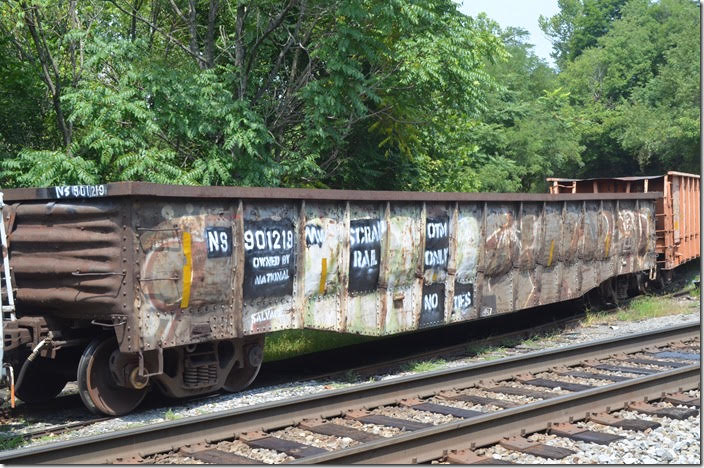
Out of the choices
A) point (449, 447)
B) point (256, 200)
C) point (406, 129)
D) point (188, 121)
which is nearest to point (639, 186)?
point (406, 129)

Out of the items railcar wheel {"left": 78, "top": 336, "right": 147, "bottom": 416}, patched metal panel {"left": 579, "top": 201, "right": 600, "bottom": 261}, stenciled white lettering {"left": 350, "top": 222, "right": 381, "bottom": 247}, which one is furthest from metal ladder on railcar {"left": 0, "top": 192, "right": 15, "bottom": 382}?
patched metal panel {"left": 579, "top": 201, "right": 600, "bottom": 261}

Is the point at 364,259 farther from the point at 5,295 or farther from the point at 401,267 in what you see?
the point at 5,295

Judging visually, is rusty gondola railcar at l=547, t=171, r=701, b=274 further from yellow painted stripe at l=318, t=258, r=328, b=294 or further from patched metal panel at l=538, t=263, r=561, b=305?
yellow painted stripe at l=318, t=258, r=328, b=294

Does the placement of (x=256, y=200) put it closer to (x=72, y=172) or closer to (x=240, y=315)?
(x=240, y=315)

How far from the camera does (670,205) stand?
763 inches

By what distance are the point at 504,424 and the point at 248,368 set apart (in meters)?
3.80

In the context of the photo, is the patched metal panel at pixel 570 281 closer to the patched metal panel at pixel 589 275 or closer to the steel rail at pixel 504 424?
the patched metal panel at pixel 589 275

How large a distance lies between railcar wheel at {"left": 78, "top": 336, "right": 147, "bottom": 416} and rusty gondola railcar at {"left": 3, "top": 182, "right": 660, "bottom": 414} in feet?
0.06

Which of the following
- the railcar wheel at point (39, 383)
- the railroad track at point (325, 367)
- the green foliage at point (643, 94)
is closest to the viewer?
the railroad track at point (325, 367)

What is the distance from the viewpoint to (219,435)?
754cm

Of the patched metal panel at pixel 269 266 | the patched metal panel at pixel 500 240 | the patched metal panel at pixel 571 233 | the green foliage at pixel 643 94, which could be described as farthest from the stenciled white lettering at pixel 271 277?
A: the green foliage at pixel 643 94

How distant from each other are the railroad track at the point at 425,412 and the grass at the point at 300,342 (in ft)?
13.6

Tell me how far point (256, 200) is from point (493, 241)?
5.18 m

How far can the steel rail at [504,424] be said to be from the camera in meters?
6.64
